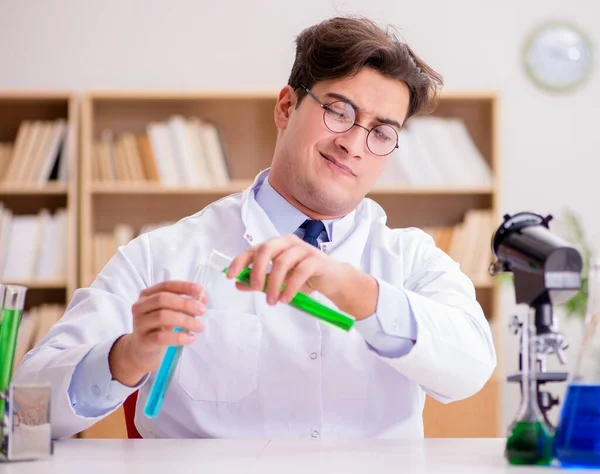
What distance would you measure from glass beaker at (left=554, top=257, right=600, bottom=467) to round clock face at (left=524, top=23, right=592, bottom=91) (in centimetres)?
Result: 322

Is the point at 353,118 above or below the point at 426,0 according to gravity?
below

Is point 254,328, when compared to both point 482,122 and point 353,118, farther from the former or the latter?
point 482,122

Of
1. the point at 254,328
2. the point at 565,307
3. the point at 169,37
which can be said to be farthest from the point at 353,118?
the point at 169,37

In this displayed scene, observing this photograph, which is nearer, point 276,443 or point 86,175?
point 276,443

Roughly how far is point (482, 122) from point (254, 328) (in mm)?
2528

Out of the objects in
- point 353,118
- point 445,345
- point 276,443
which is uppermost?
point 353,118

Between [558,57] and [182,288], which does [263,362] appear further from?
[558,57]

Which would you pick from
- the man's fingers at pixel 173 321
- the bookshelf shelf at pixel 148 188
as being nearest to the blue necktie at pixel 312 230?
the man's fingers at pixel 173 321

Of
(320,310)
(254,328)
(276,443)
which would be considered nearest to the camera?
(320,310)

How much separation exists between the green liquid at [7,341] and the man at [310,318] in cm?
19

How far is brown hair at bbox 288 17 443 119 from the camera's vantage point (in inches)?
69.8

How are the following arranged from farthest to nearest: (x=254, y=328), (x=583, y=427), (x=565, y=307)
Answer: (x=565, y=307)
(x=254, y=328)
(x=583, y=427)

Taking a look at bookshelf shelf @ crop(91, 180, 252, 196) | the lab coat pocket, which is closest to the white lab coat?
the lab coat pocket

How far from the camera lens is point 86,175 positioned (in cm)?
369
